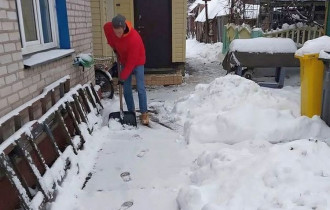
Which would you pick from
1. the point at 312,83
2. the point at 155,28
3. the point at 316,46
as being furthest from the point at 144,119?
the point at 155,28

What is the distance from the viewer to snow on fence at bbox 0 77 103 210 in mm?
2436

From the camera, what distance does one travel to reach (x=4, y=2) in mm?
2676

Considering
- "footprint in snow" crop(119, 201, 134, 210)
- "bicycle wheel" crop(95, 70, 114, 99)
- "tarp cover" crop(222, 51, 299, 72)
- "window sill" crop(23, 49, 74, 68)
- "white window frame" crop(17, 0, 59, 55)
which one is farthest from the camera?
"tarp cover" crop(222, 51, 299, 72)

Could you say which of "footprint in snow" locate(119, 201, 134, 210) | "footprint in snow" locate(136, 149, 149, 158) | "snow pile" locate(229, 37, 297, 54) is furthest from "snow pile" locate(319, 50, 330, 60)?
"snow pile" locate(229, 37, 297, 54)

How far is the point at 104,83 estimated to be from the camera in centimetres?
683

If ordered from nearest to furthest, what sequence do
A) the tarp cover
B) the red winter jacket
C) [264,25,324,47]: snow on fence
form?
the red winter jacket → the tarp cover → [264,25,324,47]: snow on fence

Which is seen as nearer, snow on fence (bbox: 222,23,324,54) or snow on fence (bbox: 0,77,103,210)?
snow on fence (bbox: 0,77,103,210)

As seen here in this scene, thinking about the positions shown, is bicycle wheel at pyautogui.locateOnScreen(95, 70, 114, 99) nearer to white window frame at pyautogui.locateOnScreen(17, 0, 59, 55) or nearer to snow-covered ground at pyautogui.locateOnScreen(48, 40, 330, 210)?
snow-covered ground at pyautogui.locateOnScreen(48, 40, 330, 210)

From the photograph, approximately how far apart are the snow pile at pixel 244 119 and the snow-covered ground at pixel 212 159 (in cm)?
1

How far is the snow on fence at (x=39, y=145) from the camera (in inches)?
95.9

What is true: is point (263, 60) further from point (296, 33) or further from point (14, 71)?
point (14, 71)

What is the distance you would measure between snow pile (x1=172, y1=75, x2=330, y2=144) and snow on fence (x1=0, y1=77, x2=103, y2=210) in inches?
60.6

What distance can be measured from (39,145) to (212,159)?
5.90 feet

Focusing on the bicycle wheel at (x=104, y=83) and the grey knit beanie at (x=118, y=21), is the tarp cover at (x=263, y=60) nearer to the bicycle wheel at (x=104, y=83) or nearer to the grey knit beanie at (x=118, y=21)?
the bicycle wheel at (x=104, y=83)
